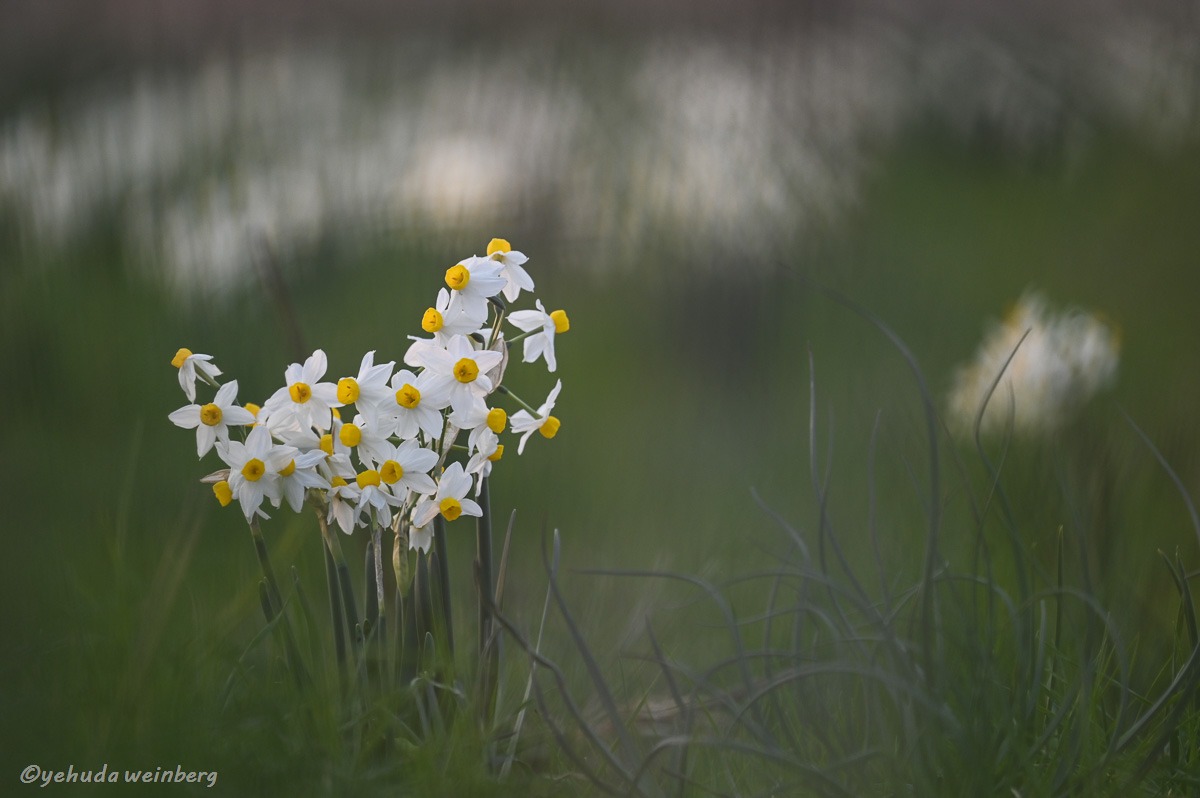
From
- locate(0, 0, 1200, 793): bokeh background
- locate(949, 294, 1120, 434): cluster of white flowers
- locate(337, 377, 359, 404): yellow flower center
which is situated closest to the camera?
locate(337, 377, 359, 404): yellow flower center

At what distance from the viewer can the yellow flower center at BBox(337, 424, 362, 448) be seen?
1.50ft

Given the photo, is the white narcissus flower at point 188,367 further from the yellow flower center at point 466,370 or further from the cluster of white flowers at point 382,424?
the yellow flower center at point 466,370

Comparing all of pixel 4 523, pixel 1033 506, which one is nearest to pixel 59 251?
pixel 4 523

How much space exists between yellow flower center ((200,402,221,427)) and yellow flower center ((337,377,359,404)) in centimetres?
7

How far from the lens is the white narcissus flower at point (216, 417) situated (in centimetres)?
48

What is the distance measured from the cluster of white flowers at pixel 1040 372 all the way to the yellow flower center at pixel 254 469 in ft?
2.54

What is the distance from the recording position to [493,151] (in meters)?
1.44

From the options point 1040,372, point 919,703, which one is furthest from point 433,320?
point 1040,372

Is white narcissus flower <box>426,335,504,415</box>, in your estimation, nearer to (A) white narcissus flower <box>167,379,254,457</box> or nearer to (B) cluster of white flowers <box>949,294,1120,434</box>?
(A) white narcissus flower <box>167,379,254,457</box>

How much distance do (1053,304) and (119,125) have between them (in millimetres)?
1261

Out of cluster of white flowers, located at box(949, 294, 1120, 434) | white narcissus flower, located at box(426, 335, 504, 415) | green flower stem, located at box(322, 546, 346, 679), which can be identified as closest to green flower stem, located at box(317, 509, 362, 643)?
green flower stem, located at box(322, 546, 346, 679)

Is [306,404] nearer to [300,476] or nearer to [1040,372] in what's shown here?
[300,476]

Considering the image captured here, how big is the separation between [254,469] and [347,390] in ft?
0.20

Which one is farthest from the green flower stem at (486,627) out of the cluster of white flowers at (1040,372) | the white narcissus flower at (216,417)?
the cluster of white flowers at (1040,372)
